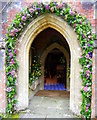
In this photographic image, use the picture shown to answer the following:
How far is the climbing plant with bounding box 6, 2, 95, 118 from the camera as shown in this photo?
3066mm

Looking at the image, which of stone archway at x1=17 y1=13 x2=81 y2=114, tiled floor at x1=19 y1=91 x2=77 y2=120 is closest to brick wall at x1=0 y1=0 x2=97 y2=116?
stone archway at x1=17 y1=13 x2=81 y2=114

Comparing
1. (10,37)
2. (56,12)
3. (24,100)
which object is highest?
(56,12)

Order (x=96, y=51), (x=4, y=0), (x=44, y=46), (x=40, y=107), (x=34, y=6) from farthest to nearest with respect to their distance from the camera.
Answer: (x=44, y=46)
(x=40, y=107)
(x=4, y=0)
(x=34, y=6)
(x=96, y=51)

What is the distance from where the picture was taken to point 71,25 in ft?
10.7

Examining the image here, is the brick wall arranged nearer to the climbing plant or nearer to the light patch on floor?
the climbing plant

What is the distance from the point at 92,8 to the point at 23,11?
1877mm

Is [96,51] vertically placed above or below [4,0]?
below

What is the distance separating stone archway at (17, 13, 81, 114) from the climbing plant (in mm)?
133

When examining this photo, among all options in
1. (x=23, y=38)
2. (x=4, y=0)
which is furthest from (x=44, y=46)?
(x=4, y=0)

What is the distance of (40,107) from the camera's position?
3945 mm

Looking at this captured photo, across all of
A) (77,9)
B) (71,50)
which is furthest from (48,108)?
(77,9)

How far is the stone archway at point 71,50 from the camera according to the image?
3.31 m

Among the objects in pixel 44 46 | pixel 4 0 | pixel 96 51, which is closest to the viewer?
pixel 96 51

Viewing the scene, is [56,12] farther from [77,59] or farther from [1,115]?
[1,115]
